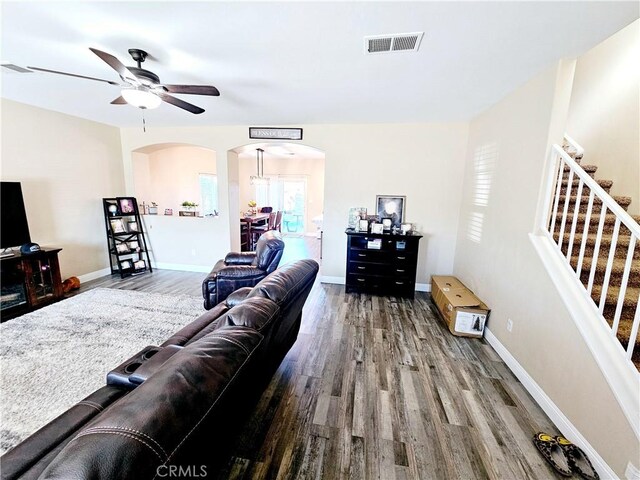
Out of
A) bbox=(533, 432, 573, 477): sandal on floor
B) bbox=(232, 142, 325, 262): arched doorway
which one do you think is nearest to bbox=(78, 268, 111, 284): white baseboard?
bbox=(232, 142, 325, 262): arched doorway

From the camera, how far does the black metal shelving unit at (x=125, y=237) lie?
4625 millimetres

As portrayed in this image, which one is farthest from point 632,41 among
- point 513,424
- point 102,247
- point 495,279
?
point 102,247

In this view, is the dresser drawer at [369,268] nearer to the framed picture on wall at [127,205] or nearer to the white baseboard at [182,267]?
the white baseboard at [182,267]

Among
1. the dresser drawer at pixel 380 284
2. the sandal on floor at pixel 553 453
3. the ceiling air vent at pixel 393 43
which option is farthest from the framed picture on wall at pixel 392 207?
the sandal on floor at pixel 553 453

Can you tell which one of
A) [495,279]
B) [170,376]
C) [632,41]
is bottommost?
[495,279]

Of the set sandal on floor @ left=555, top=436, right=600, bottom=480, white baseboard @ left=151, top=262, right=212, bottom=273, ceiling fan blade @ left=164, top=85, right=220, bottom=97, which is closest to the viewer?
sandal on floor @ left=555, top=436, right=600, bottom=480

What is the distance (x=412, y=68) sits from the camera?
231 centimetres

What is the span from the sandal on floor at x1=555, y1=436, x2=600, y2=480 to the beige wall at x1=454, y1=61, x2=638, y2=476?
0.33 ft

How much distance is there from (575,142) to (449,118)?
4.99 feet

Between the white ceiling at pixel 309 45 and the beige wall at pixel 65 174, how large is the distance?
528 mm

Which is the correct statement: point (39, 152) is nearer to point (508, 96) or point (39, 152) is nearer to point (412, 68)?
point (412, 68)

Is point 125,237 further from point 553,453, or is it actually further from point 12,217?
point 553,453

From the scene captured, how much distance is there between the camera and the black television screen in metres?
3.22

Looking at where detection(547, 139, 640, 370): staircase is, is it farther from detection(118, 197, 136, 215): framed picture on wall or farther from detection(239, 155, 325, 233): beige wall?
detection(239, 155, 325, 233): beige wall
